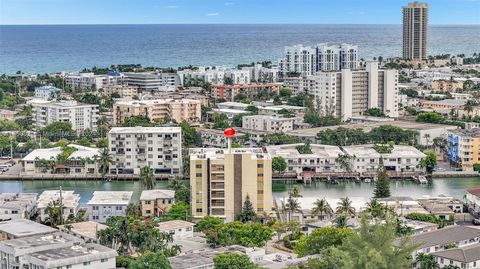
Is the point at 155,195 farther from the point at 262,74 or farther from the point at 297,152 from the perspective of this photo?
the point at 262,74

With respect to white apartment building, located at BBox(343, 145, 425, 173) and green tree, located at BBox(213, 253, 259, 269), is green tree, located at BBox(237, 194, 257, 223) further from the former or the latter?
white apartment building, located at BBox(343, 145, 425, 173)

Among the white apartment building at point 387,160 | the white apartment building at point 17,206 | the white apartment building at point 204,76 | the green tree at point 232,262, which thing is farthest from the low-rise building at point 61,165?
the white apartment building at point 204,76

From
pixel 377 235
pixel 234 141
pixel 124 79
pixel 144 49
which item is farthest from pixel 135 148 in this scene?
pixel 144 49

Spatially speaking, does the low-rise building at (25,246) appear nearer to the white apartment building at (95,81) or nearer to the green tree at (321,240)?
the green tree at (321,240)

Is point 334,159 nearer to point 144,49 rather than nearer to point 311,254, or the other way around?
point 311,254

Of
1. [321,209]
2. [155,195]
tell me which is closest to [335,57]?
[155,195]

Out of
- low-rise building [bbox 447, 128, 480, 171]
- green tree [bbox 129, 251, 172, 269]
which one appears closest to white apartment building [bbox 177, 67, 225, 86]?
low-rise building [bbox 447, 128, 480, 171]
